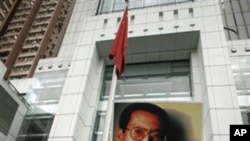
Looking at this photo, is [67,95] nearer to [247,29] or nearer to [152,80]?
[152,80]

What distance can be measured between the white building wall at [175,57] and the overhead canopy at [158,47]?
0.21 m

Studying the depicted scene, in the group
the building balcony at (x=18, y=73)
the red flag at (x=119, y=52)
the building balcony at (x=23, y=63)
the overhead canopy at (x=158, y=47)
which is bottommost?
the red flag at (x=119, y=52)

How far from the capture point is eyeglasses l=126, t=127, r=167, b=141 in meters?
11.4

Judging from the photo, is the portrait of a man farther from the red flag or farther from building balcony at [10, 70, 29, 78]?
Answer: building balcony at [10, 70, 29, 78]

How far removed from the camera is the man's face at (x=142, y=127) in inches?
458

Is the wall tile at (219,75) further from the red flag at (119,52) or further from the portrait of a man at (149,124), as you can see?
the red flag at (119,52)

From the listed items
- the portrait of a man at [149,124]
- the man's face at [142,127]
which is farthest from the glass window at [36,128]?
the man's face at [142,127]

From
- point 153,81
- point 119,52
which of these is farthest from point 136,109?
point 119,52

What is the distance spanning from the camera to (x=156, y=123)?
38.9 ft

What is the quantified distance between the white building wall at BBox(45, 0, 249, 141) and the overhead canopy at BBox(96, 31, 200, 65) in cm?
21

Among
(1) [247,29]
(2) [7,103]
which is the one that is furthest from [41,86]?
(1) [247,29]

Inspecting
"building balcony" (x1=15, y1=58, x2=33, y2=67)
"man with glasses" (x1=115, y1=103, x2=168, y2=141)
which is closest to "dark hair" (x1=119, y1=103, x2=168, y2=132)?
"man with glasses" (x1=115, y1=103, x2=168, y2=141)

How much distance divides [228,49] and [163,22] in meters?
3.22

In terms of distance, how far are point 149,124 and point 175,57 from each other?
4260 millimetres
